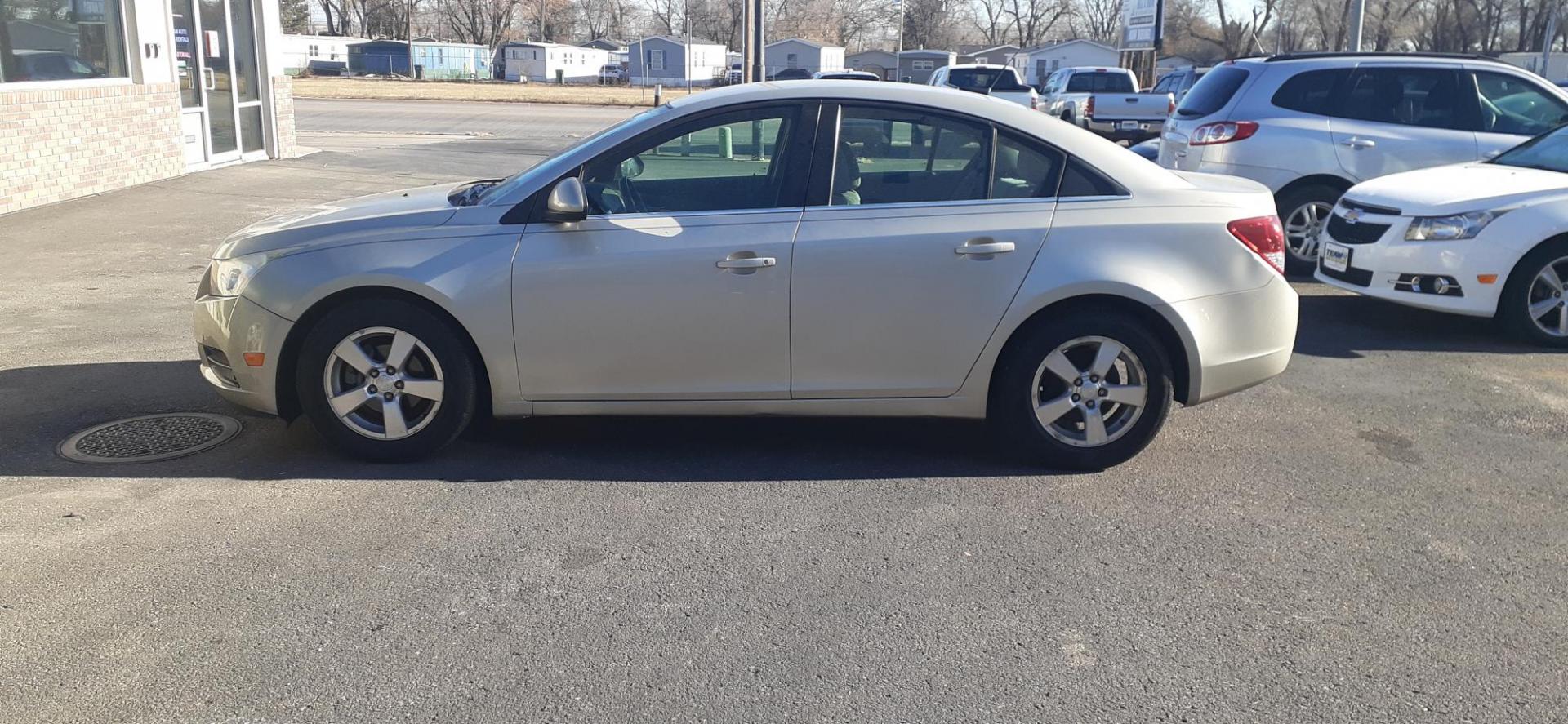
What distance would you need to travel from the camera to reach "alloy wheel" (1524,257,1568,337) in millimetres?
7535

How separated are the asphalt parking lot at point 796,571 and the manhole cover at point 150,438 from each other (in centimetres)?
12

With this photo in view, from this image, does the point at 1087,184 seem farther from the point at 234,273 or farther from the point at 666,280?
the point at 234,273

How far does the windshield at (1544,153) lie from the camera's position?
27.0 ft

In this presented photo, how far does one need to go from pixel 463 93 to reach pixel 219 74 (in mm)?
42777

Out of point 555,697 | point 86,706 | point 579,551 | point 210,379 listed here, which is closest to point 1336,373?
point 579,551

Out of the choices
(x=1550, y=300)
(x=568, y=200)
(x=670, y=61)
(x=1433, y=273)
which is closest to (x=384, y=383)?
(x=568, y=200)

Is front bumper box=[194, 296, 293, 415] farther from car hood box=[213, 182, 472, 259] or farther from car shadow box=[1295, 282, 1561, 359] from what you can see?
car shadow box=[1295, 282, 1561, 359]

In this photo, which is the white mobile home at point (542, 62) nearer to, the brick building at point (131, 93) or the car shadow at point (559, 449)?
the brick building at point (131, 93)

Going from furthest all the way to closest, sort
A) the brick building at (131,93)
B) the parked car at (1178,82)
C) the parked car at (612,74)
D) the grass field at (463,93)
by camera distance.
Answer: the parked car at (612,74), the grass field at (463,93), the parked car at (1178,82), the brick building at (131,93)

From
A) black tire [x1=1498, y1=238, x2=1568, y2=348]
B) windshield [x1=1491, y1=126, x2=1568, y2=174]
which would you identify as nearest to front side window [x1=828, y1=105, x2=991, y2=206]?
black tire [x1=1498, y1=238, x2=1568, y2=348]

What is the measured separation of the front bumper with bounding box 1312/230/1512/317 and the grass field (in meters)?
42.2

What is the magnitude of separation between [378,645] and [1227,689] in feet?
7.95

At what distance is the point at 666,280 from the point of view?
4988 mm

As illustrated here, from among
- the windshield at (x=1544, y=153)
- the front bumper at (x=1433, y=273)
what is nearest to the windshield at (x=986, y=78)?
the windshield at (x=1544, y=153)
